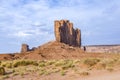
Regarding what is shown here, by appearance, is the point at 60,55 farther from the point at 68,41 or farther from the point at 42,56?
the point at 68,41

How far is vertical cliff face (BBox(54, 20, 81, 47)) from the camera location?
9394 centimetres

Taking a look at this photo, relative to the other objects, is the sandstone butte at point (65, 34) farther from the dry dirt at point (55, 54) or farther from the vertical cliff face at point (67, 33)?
the dry dirt at point (55, 54)

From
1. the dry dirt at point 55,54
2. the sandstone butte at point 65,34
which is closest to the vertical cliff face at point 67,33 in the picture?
the sandstone butte at point 65,34

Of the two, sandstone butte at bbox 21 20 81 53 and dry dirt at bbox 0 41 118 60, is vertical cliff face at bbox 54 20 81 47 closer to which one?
sandstone butte at bbox 21 20 81 53

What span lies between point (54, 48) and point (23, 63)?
43.8m

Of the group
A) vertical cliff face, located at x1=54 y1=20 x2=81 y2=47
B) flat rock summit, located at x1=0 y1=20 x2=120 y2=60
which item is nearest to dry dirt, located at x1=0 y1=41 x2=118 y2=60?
flat rock summit, located at x1=0 y1=20 x2=120 y2=60

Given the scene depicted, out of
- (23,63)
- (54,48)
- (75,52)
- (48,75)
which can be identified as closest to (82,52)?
(75,52)

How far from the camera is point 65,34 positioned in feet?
315

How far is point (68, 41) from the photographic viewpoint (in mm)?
96938

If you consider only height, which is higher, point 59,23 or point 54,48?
point 59,23

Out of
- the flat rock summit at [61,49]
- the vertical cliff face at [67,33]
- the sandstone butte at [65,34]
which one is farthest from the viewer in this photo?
Answer: the vertical cliff face at [67,33]

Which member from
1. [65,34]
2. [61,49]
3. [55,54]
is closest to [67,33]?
[65,34]

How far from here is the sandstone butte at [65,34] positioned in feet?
308

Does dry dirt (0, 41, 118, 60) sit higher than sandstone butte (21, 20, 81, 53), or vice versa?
sandstone butte (21, 20, 81, 53)
